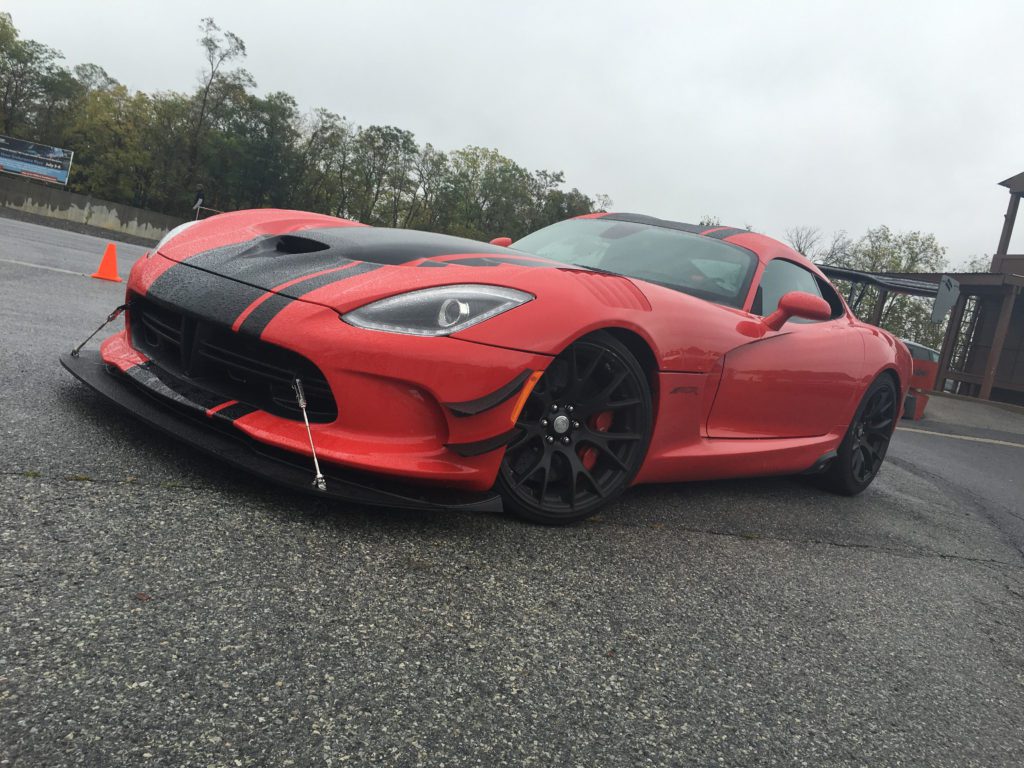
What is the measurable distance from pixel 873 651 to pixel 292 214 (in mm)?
2685

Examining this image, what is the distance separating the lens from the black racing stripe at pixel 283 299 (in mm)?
2279

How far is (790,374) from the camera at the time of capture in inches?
140

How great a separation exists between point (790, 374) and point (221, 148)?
57.9 metres

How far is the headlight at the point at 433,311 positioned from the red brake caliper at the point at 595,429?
0.59m

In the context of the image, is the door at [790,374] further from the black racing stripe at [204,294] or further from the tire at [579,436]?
the black racing stripe at [204,294]

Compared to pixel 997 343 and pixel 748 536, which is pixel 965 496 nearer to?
pixel 748 536

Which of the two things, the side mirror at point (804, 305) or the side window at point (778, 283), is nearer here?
the side mirror at point (804, 305)

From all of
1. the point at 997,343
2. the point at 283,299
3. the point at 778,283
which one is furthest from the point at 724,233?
the point at 997,343

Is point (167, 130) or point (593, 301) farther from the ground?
point (167, 130)

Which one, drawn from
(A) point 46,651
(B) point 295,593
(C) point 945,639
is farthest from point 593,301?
(A) point 46,651

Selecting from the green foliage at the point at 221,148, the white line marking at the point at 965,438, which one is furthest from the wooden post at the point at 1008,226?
the green foliage at the point at 221,148

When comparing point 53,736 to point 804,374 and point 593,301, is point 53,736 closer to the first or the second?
point 593,301

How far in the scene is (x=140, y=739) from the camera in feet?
4.01

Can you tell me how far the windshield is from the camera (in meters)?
3.48
